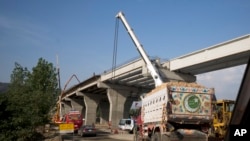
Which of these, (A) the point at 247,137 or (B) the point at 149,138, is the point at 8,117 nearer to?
(B) the point at 149,138

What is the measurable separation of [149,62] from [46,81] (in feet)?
54.3

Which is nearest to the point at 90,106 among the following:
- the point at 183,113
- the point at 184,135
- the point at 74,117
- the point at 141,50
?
the point at 74,117

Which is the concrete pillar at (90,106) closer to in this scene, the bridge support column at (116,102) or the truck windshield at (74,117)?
the bridge support column at (116,102)

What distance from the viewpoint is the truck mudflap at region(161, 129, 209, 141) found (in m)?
15.6

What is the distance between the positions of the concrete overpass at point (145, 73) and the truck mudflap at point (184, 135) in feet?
52.5

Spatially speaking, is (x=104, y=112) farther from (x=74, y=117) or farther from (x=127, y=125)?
(x=127, y=125)

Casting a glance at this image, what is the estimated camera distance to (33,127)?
25.7 meters

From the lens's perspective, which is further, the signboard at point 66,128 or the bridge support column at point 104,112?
the bridge support column at point 104,112

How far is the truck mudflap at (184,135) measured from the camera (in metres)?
15.6

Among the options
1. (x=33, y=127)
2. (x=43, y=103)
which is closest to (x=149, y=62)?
(x=43, y=103)

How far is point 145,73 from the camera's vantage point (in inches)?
1688

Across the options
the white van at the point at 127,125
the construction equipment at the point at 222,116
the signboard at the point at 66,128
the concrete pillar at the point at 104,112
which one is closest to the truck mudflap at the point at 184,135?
the construction equipment at the point at 222,116

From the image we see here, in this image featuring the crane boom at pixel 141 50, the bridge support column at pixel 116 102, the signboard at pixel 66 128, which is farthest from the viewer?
the bridge support column at pixel 116 102

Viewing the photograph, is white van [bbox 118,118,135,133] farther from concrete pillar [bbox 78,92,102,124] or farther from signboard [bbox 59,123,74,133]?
concrete pillar [bbox 78,92,102,124]
